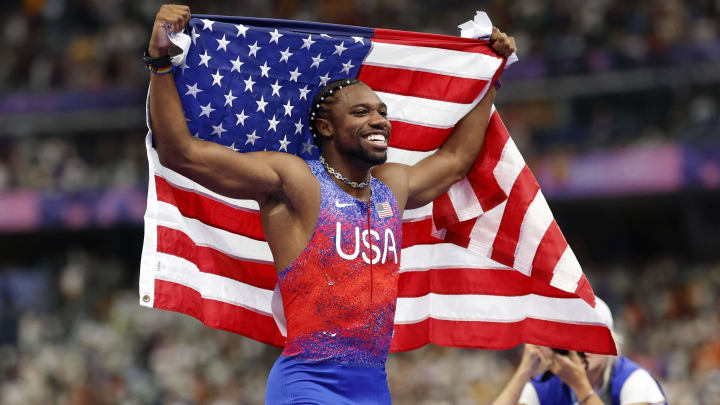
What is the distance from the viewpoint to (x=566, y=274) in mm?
4684

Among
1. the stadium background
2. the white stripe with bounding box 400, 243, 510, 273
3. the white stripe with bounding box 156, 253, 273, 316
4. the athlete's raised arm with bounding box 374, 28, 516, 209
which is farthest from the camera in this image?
the stadium background

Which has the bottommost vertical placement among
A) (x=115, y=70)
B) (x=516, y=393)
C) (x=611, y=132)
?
(x=115, y=70)

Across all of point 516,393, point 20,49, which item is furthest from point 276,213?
point 20,49

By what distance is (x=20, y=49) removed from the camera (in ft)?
62.3

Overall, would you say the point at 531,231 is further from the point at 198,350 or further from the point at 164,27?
the point at 198,350

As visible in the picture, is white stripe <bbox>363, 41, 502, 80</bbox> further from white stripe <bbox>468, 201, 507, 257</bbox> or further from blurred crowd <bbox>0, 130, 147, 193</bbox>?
blurred crowd <bbox>0, 130, 147, 193</bbox>

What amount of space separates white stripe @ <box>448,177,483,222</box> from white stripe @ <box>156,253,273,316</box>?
1032 mm

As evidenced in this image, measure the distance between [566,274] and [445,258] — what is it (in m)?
0.66

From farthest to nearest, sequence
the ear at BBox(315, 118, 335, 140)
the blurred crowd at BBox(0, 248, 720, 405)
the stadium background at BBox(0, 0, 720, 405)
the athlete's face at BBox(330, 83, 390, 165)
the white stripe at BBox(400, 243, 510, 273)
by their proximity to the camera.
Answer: the stadium background at BBox(0, 0, 720, 405) → the blurred crowd at BBox(0, 248, 720, 405) → the white stripe at BBox(400, 243, 510, 273) → the ear at BBox(315, 118, 335, 140) → the athlete's face at BBox(330, 83, 390, 165)

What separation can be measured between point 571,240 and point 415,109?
11540 mm

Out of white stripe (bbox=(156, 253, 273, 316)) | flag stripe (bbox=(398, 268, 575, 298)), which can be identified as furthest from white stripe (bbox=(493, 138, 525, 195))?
white stripe (bbox=(156, 253, 273, 316))

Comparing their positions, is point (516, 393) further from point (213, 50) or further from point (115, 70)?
point (115, 70)

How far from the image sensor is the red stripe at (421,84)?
480 cm

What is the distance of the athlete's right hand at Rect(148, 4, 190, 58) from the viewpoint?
3801 millimetres
